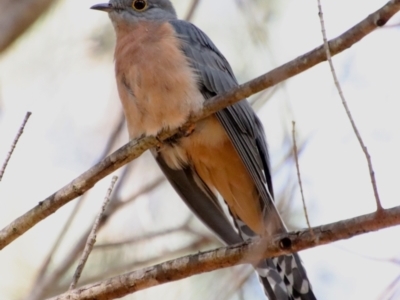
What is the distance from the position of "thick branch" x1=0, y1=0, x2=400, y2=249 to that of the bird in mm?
421

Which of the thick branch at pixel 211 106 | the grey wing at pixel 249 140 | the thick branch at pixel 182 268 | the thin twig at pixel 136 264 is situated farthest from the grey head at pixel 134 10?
the thick branch at pixel 182 268

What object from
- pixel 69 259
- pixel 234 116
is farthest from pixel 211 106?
pixel 69 259

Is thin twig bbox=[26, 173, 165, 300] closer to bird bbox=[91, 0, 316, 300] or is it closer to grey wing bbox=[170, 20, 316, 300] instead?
bird bbox=[91, 0, 316, 300]

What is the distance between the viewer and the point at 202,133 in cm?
532

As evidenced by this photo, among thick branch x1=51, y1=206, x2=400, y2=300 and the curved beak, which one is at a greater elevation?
the curved beak

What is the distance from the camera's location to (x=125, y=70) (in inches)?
212

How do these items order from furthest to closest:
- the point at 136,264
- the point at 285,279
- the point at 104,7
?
the point at 104,7, the point at 136,264, the point at 285,279

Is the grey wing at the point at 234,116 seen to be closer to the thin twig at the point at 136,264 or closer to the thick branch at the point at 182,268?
the thin twig at the point at 136,264

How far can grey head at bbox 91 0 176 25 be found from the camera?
6.09m

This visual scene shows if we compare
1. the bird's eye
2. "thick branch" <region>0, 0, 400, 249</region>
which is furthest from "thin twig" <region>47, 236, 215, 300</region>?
the bird's eye

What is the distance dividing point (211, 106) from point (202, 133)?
39.7 inches

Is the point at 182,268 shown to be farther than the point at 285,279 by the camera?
No

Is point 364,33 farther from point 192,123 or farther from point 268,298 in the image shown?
point 268,298

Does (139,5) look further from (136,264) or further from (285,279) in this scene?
(285,279)
